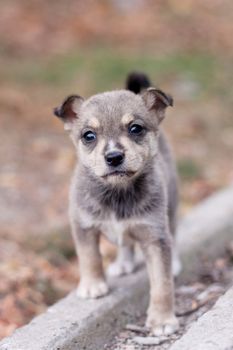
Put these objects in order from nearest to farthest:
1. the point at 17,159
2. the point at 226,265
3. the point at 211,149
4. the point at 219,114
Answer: the point at 226,265 → the point at 17,159 → the point at 211,149 → the point at 219,114

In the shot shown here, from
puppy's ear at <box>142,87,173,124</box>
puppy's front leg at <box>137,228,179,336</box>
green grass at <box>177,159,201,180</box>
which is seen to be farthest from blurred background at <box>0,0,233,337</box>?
puppy's ear at <box>142,87,173,124</box>

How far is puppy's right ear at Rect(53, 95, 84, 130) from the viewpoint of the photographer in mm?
4801

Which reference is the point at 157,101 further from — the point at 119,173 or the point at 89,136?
the point at 119,173

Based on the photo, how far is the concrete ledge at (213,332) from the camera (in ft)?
12.2

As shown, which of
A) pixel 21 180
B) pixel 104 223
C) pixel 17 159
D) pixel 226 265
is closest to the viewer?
pixel 104 223

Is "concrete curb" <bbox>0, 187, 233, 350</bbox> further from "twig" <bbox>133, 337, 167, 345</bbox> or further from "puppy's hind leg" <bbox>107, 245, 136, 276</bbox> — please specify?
"twig" <bbox>133, 337, 167, 345</bbox>

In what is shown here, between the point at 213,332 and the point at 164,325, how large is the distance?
32.9 inches

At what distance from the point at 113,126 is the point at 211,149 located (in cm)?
519

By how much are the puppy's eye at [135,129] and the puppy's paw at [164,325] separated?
1.22m

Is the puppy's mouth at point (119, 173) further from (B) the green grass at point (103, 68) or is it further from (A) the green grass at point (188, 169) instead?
(B) the green grass at point (103, 68)

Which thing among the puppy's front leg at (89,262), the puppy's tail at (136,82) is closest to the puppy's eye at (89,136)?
the puppy's front leg at (89,262)

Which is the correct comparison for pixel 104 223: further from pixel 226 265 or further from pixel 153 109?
pixel 226 265

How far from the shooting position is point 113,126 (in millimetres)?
4402

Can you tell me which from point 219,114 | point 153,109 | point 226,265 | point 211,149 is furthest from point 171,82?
point 153,109
